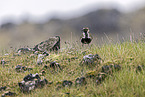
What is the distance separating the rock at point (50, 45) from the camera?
10102mm

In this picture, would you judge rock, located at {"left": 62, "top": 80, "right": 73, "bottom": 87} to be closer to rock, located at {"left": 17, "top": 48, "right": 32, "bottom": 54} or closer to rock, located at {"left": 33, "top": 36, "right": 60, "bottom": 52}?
rock, located at {"left": 33, "top": 36, "right": 60, "bottom": 52}

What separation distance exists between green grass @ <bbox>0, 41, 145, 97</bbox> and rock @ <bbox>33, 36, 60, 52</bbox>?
713 millimetres

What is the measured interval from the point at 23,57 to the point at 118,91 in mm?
5763

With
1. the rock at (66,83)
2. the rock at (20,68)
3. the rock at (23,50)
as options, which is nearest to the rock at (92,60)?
the rock at (66,83)

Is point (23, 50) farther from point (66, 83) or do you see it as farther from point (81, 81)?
point (81, 81)

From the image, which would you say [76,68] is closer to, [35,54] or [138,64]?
[138,64]

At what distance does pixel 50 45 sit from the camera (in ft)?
33.3

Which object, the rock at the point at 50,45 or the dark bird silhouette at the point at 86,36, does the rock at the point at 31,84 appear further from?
the rock at the point at 50,45

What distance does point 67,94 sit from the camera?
523cm

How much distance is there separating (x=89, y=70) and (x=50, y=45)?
13.0 ft

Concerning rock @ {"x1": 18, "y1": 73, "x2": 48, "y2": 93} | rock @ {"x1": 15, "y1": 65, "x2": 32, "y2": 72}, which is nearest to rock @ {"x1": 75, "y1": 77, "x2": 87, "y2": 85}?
rock @ {"x1": 18, "y1": 73, "x2": 48, "y2": 93}

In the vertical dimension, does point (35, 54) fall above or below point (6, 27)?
below

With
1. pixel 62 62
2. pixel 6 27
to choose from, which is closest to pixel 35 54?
pixel 62 62

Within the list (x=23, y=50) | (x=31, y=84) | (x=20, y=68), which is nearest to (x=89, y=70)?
(x=31, y=84)
